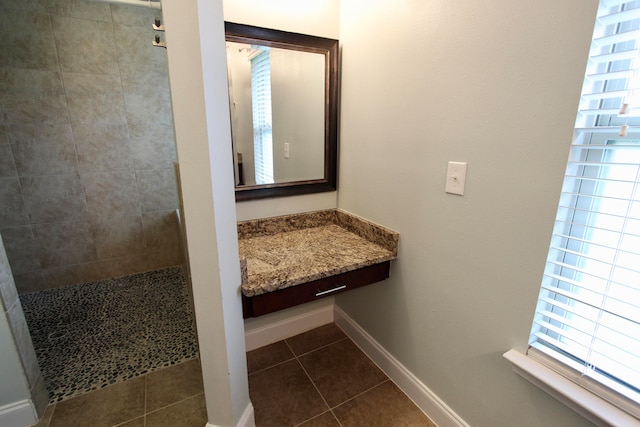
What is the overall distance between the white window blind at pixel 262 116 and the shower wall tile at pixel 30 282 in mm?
2221

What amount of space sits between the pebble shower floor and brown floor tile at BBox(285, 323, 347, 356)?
62cm

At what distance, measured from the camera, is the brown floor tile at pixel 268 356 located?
1763 mm

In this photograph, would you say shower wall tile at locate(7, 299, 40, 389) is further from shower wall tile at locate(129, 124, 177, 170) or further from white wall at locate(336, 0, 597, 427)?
white wall at locate(336, 0, 597, 427)

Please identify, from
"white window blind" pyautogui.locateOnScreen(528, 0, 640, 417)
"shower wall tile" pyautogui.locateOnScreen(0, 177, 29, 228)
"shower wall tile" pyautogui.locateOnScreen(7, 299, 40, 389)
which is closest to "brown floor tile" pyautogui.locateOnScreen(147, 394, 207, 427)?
"shower wall tile" pyautogui.locateOnScreen(7, 299, 40, 389)

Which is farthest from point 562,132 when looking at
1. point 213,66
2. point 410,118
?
point 213,66

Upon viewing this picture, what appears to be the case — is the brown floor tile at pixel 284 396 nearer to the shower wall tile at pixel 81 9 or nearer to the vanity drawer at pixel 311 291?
the vanity drawer at pixel 311 291

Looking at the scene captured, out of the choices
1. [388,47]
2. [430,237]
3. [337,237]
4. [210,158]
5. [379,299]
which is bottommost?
[379,299]

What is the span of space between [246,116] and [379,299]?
1.23 metres

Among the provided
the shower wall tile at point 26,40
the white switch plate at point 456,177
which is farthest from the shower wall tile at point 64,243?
the white switch plate at point 456,177

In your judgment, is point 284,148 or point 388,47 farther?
point 284,148

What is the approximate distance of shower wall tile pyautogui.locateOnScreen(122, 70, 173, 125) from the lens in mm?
2377

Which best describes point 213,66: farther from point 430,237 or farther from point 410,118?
point 430,237

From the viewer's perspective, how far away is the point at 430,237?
1.29 metres

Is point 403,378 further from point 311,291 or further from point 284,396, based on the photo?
point 311,291
